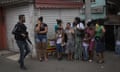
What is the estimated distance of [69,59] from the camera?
12039 millimetres

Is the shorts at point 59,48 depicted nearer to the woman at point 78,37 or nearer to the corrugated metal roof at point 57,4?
the woman at point 78,37

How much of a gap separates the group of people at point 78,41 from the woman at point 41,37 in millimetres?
570

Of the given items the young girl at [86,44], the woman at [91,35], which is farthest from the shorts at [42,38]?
the woman at [91,35]

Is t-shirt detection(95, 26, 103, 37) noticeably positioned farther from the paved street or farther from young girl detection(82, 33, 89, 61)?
the paved street

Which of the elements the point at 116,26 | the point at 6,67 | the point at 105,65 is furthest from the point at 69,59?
the point at 116,26

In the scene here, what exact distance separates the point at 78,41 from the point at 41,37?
158 cm

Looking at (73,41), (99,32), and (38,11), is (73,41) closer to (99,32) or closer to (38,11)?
(99,32)

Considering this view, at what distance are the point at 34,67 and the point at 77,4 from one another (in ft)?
15.2

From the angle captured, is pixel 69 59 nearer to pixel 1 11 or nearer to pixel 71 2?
pixel 71 2

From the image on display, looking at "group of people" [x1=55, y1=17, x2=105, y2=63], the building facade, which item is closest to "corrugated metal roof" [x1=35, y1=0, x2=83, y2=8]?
the building facade

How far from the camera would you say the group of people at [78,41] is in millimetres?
11594

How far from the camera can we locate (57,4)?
13.0 m

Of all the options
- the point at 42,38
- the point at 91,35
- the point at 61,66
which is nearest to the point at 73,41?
the point at 91,35

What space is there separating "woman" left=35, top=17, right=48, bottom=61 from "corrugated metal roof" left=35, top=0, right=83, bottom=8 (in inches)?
41.1
